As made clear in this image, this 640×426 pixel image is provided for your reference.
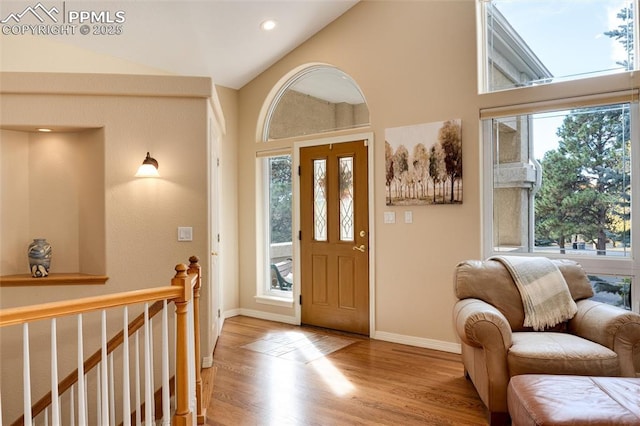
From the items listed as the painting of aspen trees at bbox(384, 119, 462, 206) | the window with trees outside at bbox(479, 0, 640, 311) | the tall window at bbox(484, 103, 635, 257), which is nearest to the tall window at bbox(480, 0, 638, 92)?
the window with trees outside at bbox(479, 0, 640, 311)

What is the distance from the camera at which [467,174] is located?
3.88 metres

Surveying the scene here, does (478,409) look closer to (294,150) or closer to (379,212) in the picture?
(379,212)

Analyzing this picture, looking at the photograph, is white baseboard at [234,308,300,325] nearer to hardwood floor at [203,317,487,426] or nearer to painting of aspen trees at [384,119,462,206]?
hardwood floor at [203,317,487,426]

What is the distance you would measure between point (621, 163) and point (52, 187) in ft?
14.8

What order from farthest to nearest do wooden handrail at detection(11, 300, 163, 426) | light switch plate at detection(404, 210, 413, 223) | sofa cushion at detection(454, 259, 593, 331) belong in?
1. light switch plate at detection(404, 210, 413, 223)
2. sofa cushion at detection(454, 259, 593, 331)
3. wooden handrail at detection(11, 300, 163, 426)

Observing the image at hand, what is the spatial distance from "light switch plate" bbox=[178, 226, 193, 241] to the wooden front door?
1689mm

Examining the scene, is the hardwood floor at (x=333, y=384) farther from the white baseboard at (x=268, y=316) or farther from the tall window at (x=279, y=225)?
the tall window at (x=279, y=225)

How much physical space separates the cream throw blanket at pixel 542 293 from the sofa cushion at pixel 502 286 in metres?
0.05

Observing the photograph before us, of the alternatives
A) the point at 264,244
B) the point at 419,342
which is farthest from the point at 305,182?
the point at 419,342

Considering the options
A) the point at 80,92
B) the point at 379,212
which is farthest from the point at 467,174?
the point at 80,92

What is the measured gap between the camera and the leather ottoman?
5.88ft

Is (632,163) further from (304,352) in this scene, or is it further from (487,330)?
(304,352)

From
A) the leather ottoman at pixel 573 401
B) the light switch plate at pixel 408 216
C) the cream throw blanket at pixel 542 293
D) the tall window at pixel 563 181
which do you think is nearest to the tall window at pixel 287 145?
the light switch plate at pixel 408 216

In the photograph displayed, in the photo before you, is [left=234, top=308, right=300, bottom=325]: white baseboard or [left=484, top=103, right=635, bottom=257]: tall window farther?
[left=234, top=308, right=300, bottom=325]: white baseboard
